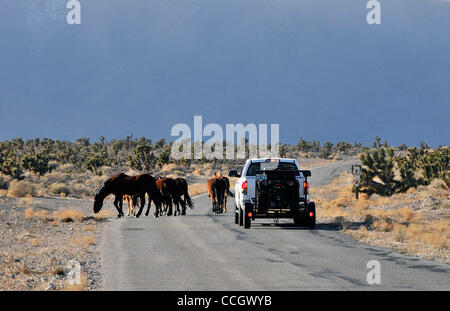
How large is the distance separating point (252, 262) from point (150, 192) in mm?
13690

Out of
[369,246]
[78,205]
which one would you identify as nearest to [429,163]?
[78,205]

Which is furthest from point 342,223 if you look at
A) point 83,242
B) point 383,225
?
point 83,242

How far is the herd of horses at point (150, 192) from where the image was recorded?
24.5 metres

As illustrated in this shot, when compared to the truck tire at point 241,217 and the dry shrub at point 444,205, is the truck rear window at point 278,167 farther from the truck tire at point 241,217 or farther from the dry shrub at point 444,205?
the dry shrub at point 444,205

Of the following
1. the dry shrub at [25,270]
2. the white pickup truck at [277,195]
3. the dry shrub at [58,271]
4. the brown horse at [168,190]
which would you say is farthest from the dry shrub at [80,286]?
the brown horse at [168,190]

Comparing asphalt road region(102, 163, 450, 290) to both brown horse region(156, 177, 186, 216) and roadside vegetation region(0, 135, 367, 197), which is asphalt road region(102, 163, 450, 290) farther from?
roadside vegetation region(0, 135, 367, 197)

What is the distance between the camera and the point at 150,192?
83.3ft

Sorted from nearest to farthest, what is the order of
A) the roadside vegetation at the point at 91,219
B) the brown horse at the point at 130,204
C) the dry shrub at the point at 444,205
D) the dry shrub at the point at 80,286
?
the dry shrub at the point at 80,286, the roadside vegetation at the point at 91,219, the brown horse at the point at 130,204, the dry shrub at the point at 444,205

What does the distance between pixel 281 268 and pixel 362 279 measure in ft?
5.97

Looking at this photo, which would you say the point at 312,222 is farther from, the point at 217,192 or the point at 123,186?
the point at 217,192

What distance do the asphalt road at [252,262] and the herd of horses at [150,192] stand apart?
4.96m

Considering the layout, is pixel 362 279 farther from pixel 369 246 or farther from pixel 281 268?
pixel 369 246

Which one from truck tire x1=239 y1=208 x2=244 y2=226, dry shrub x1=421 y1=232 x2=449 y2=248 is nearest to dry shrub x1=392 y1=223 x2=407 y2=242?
dry shrub x1=421 y1=232 x2=449 y2=248
